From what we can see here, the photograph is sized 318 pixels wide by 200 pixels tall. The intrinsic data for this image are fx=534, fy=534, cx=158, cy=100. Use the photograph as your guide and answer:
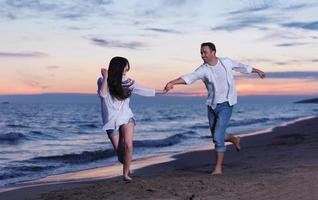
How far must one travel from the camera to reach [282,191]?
627 centimetres

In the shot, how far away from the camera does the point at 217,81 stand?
7875mm

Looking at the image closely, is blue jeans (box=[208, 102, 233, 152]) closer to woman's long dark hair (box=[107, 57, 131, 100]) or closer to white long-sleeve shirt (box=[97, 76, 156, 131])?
white long-sleeve shirt (box=[97, 76, 156, 131])

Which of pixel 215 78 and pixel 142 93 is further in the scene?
pixel 215 78

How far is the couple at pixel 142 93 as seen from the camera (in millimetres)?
7211

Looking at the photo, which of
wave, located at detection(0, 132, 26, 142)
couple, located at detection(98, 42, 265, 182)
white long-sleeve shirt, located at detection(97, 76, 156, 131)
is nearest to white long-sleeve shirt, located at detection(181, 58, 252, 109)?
couple, located at detection(98, 42, 265, 182)

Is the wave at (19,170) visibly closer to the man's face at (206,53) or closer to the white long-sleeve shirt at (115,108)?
the white long-sleeve shirt at (115,108)

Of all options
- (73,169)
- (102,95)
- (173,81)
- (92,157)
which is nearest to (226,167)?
(173,81)

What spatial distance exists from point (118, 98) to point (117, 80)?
252 mm

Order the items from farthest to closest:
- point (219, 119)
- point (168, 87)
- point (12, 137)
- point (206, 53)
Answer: point (12, 137) → point (219, 119) → point (206, 53) → point (168, 87)

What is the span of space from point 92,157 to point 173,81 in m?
9.53

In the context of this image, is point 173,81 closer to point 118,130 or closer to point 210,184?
point 118,130

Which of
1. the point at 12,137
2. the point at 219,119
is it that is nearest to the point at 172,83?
the point at 219,119

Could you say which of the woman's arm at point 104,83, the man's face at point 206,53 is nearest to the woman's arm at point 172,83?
the man's face at point 206,53

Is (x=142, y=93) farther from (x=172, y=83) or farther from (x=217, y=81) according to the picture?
(x=217, y=81)
